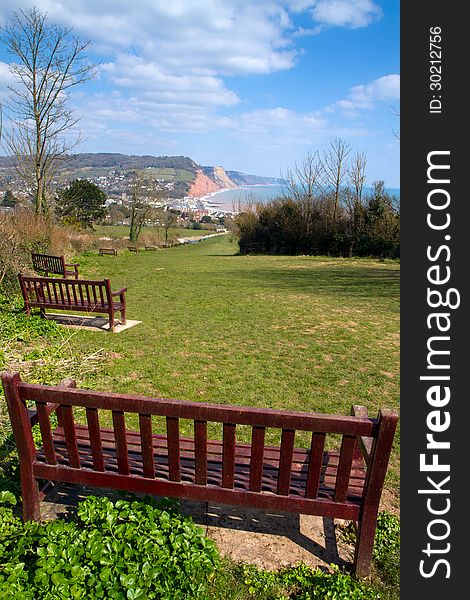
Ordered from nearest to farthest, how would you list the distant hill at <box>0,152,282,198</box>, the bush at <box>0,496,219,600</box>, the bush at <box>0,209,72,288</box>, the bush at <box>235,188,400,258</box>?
the bush at <box>0,496,219,600</box> → the bush at <box>0,209,72,288</box> → the bush at <box>235,188,400,258</box> → the distant hill at <box>0,152,282,198</box>

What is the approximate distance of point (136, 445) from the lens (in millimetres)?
2811

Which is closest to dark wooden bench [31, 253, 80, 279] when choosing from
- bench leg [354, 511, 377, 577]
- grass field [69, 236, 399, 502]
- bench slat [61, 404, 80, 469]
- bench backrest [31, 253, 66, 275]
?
bench backrest [31, 253, 66, 275]

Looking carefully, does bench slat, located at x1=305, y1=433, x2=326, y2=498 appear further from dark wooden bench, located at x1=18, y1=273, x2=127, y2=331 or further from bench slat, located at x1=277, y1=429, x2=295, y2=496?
dark wooden bench, located at x1=18, y1=273, x2=127, y2=331

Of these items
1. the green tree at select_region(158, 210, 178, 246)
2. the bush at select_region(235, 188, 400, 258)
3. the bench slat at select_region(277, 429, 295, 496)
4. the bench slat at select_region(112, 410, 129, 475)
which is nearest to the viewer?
the bench slat at select_region(277, 429, 295, 496)

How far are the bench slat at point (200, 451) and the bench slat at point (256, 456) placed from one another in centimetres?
28

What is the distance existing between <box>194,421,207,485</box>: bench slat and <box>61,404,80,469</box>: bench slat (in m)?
0.78

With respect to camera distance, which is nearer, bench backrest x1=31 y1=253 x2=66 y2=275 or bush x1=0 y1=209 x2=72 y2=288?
bush x1=0 y1=209 x2=72 y2=288

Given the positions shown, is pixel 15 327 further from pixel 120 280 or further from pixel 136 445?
pixel 120 280

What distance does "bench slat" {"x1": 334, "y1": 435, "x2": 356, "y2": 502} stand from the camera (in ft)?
6.93

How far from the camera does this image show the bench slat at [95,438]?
7.58 ft

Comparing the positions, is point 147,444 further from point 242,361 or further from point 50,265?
point 50,265

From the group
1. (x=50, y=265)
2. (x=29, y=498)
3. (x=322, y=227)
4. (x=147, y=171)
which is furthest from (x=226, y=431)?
(x=147, y=171)

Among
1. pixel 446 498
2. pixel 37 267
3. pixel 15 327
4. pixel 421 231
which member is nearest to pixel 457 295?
pixel 421 231

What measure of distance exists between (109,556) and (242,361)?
4112 millimetres
